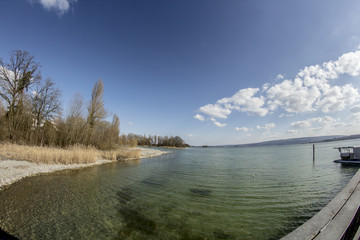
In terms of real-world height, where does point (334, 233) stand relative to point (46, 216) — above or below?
above

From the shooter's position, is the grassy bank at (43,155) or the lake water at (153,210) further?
the grassy bank at (43,155)

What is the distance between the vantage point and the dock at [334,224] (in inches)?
83.4

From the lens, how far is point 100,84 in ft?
91.5

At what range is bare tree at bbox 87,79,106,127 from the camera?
26.0 metres

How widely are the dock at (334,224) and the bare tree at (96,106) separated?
95.1 ft

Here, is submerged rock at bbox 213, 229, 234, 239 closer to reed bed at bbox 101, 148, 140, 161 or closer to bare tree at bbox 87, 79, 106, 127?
reed bed at bbox 101, 148, 140, 161

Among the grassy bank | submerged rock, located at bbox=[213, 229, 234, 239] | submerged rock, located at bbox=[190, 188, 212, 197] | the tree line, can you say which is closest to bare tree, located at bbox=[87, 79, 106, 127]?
the tree line

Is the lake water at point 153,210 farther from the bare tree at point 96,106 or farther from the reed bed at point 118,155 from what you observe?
the bare tree at point 96,106

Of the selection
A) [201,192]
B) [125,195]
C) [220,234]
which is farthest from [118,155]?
[220,234]

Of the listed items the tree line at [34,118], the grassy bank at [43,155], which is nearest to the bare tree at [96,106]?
the tree line at [34,118]

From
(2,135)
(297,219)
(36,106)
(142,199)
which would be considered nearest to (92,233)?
(142,199)

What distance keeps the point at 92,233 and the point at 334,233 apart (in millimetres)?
4965

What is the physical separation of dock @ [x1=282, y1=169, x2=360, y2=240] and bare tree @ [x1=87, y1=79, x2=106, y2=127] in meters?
29.0

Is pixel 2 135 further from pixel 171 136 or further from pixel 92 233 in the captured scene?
pixel 171 136
